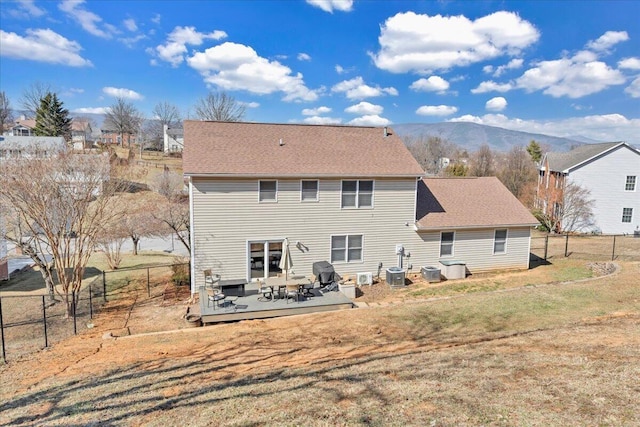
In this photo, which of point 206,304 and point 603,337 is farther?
point 206,304

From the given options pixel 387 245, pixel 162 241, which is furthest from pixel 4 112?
pixel 387 245

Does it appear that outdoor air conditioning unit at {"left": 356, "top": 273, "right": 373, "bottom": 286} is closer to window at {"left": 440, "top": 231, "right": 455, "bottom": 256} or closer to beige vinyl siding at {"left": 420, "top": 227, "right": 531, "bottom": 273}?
beige vinyl siding at {"left": 420, "top": 227, "right": 531, "bottom": 273}

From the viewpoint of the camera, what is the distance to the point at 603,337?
29.7ft

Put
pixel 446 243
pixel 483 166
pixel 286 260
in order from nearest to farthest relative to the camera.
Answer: pixel 286 260
pixel 446 243
pixel 483 166

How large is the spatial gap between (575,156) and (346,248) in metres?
28.3

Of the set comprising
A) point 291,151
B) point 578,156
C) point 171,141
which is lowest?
point 291,151

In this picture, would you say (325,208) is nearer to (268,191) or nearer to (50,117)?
(268,191)

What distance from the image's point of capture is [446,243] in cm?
1803

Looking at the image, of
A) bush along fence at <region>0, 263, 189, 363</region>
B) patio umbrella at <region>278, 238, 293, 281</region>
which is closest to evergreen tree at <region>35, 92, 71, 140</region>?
bush along fence at <region>0, 263, 189, 363</region>

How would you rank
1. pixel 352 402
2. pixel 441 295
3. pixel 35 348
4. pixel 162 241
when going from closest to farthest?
pixel 352 402
pixel 35 348
pixel 441 295
pixel 162 241

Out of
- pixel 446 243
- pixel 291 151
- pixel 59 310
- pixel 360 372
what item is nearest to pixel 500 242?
pixel 446 243

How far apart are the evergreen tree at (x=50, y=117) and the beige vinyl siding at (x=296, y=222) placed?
172ft

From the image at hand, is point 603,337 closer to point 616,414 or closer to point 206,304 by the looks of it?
point 616,414

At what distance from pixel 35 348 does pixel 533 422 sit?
12576 millimetres
